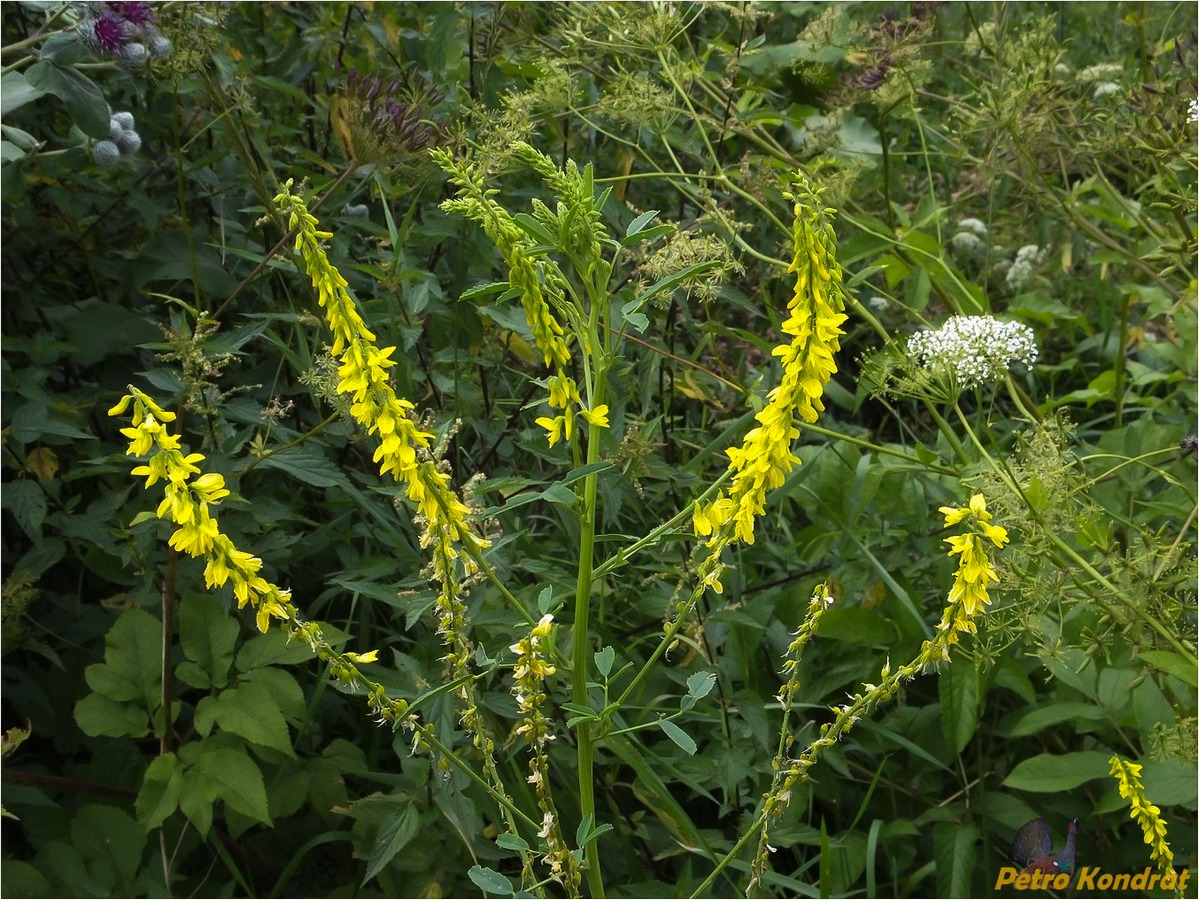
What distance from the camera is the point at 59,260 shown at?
263cm

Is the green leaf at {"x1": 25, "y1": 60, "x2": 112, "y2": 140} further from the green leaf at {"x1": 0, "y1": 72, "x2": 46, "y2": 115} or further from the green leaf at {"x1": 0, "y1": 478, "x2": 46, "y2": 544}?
the green leaf at {"x1": 0, "y1": 478, "x2": 46, "y2": 544}

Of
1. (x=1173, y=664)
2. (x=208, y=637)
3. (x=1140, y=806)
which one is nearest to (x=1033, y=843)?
(x=1140, y=806)

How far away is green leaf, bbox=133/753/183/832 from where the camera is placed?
1.97 meters

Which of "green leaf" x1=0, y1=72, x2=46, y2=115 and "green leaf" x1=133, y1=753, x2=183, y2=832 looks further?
"green leaf" x1=0, y1=72, x2=46, y2=115

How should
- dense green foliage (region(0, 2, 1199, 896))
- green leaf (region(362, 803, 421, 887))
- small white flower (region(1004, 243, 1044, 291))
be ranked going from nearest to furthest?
green leaf (region(362, 803, 421, 887))
dense green foliage (region(0, 2, 1199, 896))
small white flower (region(1004, 243, 1044, 291))

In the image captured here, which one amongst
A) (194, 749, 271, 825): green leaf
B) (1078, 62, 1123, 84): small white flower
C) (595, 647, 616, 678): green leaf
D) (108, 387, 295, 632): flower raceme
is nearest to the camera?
(108, 387, 295, 632): flower raceme

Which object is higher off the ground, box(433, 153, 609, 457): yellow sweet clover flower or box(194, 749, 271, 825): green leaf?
box(433, 153, 609, 457): yellow sweet clover flower

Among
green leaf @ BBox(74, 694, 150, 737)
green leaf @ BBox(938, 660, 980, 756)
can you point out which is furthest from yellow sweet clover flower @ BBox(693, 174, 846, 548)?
green leaf @ BBox(74, 694, 150, 737)

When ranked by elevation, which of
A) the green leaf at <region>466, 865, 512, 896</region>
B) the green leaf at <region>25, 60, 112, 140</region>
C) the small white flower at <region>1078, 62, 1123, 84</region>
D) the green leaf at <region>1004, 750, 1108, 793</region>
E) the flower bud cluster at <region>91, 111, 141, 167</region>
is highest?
the green leaf at <region>25, 60, 112, 140</region>

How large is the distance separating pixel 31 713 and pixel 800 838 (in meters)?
1.62

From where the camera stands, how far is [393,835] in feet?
6.13

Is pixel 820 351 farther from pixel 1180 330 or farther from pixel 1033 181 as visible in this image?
pixel 1180 330

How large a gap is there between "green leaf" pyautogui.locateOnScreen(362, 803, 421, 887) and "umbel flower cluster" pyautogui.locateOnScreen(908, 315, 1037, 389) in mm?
1295

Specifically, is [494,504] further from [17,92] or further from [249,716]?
[17,92]
